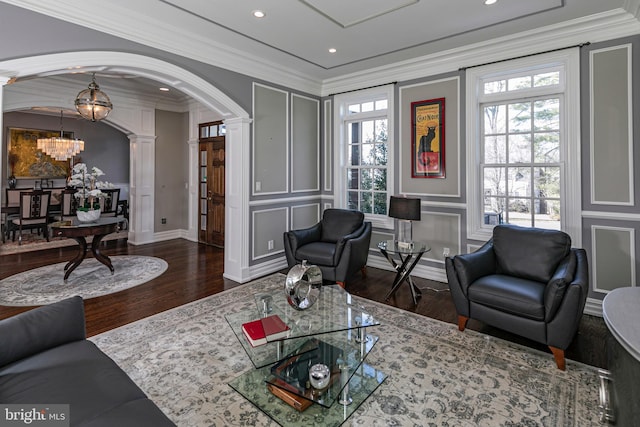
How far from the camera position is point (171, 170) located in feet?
23.5

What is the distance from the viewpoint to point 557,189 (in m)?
3.65

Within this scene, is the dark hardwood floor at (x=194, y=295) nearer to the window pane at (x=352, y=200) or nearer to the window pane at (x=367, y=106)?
the window pane at (x=352, y=200)

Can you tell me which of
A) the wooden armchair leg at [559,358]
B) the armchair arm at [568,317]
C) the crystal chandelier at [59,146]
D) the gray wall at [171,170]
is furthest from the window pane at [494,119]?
the crystal chandelier at [59,146]

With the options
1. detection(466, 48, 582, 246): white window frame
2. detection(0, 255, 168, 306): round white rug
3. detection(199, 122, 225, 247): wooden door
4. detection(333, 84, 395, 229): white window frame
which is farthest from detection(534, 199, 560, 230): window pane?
detection(199, 122, 225, 247): wooden door

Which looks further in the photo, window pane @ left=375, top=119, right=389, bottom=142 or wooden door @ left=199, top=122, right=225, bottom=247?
wooden door @ left=199, top=122, right=225, bottom=247

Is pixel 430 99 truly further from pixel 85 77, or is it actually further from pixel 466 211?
pixel 85 77

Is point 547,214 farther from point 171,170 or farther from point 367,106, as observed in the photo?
point 171,170

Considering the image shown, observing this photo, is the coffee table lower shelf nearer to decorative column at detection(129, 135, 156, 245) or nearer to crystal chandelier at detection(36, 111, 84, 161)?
decorative column at detection(129, 135, 156, 245)

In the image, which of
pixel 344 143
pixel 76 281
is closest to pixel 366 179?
pixel 344 143

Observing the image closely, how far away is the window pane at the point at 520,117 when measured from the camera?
3.77 m

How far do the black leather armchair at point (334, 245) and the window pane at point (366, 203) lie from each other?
606 mm

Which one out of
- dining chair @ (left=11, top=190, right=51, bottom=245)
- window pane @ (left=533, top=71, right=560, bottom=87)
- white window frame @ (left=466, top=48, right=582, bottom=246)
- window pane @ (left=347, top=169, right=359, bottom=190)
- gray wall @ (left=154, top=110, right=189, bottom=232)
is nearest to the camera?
white window frame @ (left=466, top=48, right=582, bottom=246)

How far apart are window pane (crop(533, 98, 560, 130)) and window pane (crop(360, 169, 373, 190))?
222cm

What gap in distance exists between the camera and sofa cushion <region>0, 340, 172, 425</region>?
135cm
